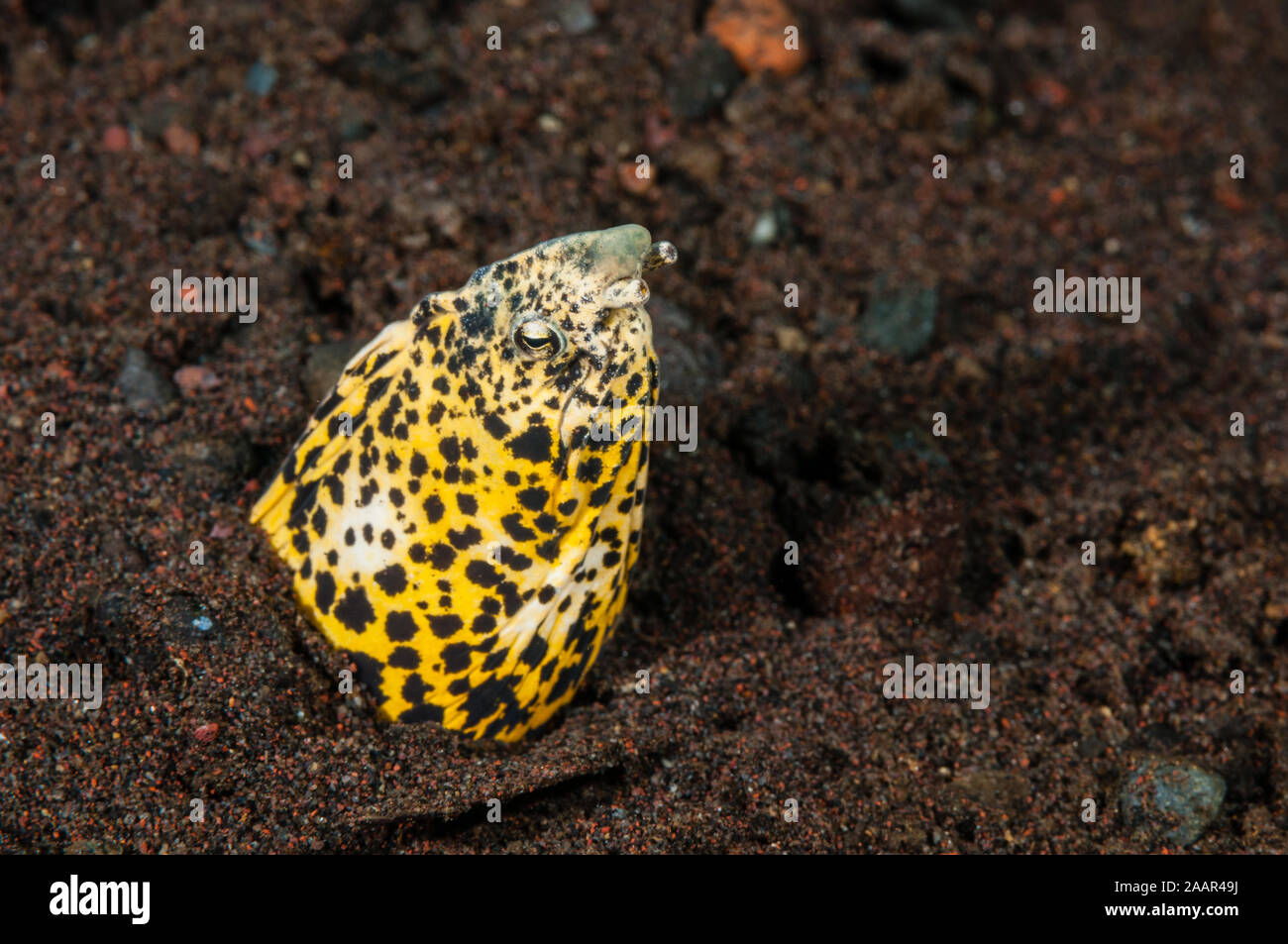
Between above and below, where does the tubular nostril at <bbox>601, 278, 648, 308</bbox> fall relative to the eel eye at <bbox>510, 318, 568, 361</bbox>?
above

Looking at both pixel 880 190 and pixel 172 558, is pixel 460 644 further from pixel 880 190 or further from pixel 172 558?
pixel 880 190

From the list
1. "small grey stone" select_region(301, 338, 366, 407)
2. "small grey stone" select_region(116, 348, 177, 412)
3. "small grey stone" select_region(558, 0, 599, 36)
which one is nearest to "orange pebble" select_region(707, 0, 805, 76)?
"small grey stone" select_region(558, 0, 599, 36)

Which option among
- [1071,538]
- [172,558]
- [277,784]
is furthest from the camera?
[1071,538]

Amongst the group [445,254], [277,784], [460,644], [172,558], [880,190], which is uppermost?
[880,190]

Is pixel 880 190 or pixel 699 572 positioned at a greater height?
pixel 880 190

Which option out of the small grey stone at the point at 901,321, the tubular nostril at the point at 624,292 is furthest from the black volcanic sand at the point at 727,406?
the tubular nostril at the point at 624,292

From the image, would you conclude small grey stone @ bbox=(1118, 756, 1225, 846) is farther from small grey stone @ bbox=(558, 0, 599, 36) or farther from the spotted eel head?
small grey stone @ bbox=(558, 0, 599, 36)
